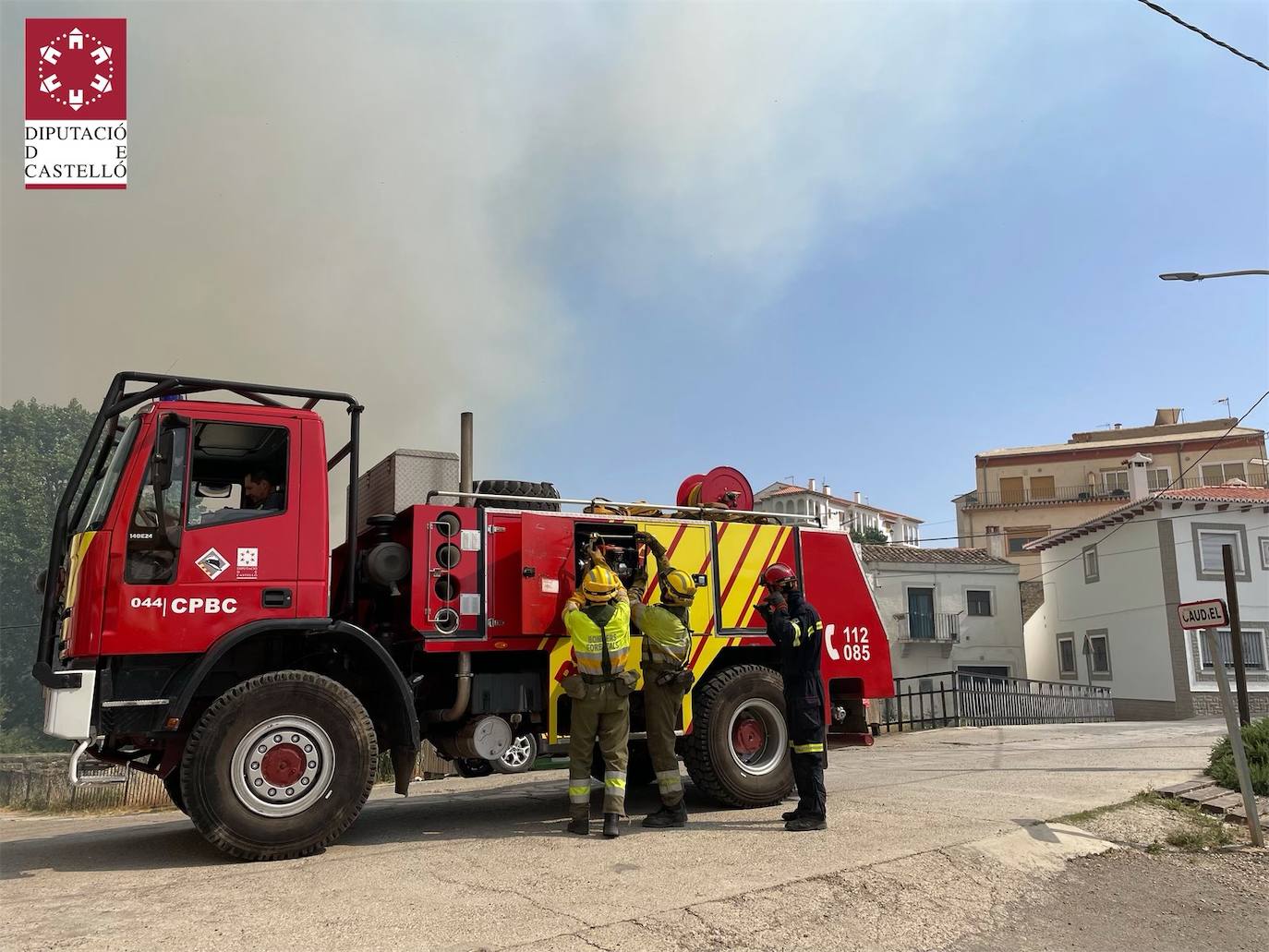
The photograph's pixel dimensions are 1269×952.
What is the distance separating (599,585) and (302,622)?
199cm

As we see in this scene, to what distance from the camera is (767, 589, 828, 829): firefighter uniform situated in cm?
661

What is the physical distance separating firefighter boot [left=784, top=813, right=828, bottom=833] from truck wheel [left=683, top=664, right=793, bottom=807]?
1.02 metres

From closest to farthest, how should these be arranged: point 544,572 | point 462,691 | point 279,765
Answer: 1. point 279,765
2. point 462,691
3. point 544,572

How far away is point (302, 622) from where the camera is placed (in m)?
6.04

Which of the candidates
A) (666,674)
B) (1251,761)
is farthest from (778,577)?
(1251,761)

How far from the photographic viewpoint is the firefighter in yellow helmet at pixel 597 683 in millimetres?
6539

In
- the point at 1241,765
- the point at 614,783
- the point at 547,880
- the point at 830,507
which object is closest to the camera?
the point at 547,880

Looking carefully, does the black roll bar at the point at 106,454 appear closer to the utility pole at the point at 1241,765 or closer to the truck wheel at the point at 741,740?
the truck wheel at the point at 741,740

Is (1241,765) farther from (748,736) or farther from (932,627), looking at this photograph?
(932,627)

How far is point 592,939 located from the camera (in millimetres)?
4160

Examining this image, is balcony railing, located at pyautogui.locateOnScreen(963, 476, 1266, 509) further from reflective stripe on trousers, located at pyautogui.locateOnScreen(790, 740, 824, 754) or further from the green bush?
reflective stripe on trousers, located at pyautogui.locateOnScreen(790, 740, 824, 754)

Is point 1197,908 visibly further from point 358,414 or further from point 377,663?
point 358,414

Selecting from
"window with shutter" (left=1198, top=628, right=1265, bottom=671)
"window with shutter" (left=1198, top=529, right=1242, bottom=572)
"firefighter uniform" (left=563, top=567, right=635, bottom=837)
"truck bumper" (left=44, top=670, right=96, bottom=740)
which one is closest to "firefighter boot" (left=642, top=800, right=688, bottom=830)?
"firefighter uniform" (left=563, top=567, right=635, bottom=837)

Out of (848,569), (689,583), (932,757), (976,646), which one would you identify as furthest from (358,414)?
(976,646)
